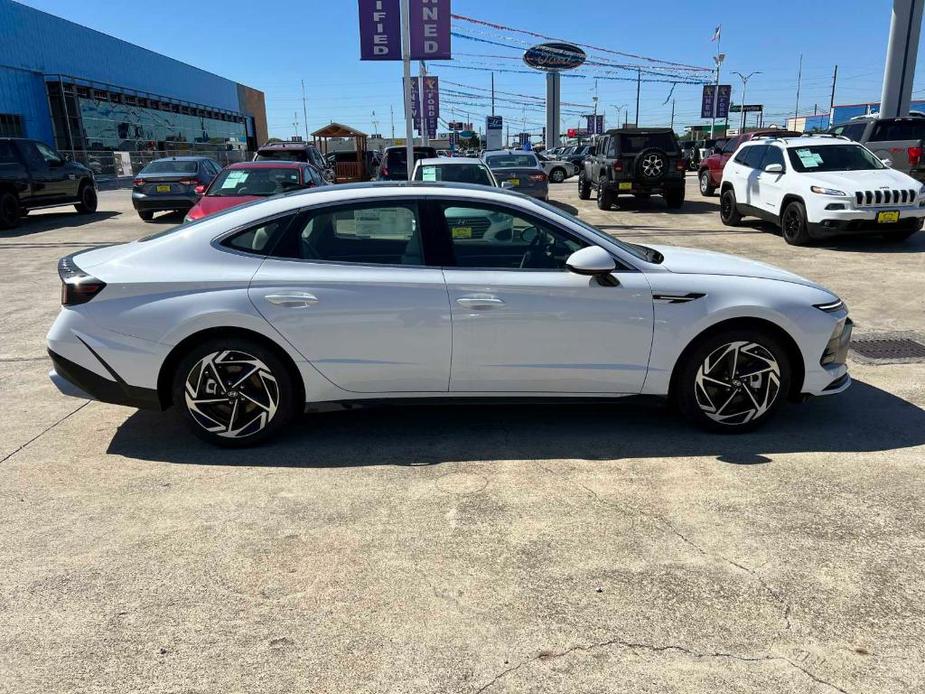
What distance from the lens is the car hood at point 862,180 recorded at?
34.9 ft

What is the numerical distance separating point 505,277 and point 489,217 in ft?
1.33

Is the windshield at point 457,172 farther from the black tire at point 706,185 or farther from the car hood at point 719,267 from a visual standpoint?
the black tire at point 706,185

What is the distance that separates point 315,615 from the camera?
264 centimetres

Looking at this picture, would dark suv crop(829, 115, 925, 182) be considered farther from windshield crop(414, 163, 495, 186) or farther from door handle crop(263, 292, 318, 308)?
door handle crop(263, 292, 318, 308)

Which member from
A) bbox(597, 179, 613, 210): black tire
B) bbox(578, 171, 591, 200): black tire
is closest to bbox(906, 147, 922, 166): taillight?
bbox(597, 179, 613, 210): black tire

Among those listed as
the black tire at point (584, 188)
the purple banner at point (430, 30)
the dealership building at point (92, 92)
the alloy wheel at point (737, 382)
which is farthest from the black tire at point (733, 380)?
the dealership building at point (92, 92)

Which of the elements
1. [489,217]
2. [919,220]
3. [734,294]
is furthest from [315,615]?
[919,220]

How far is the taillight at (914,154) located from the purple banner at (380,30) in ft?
39.1

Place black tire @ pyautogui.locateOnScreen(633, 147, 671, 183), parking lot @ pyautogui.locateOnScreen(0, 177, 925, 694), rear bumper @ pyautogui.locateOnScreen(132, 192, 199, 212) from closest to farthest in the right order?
parking lot @ pyautogui.locateOnScreen(0, 177, 925, 694) → rear bumper @ pyautogui.locateOnScreen(132, 192, 199, 212) → black tire @ pyautogui.locateOnScreen(633, 147, 671, 183)

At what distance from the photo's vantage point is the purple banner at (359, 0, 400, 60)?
52.3ft

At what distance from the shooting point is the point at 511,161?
17.9 metres

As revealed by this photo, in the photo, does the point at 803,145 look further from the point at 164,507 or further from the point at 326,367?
the point at 164,507

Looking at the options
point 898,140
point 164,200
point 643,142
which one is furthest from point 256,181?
point 898,140

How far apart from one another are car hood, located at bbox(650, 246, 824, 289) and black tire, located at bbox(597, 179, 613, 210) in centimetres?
1357
